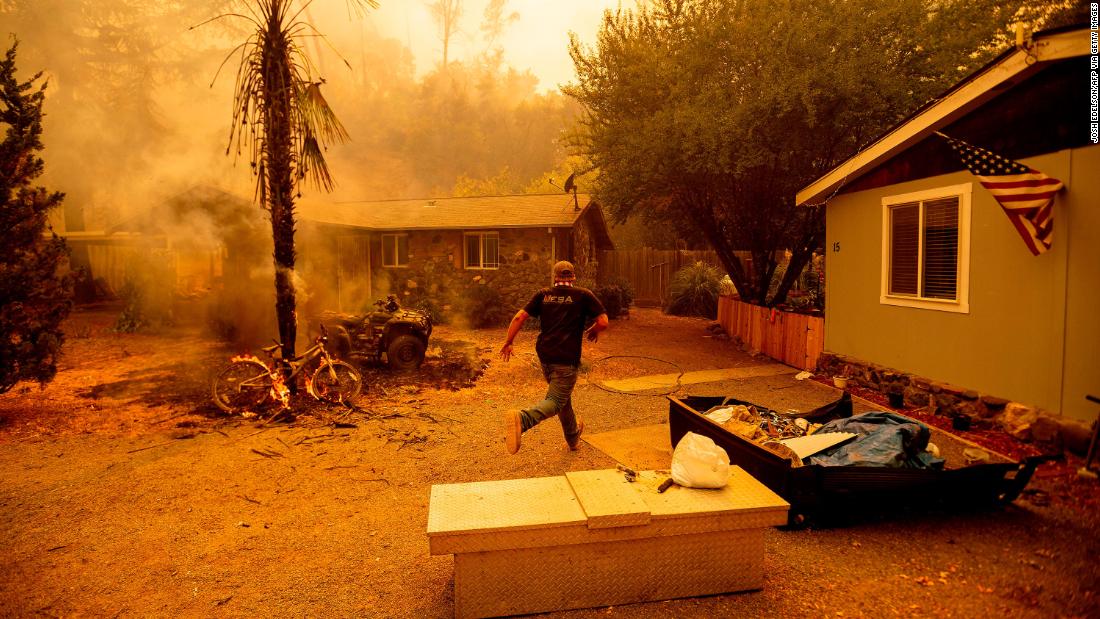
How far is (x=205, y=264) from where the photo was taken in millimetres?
17547

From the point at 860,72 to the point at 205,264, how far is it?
17776 mm

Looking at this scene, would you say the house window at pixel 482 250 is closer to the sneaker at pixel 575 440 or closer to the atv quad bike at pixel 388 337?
the atv quad bike at pixel 388 337

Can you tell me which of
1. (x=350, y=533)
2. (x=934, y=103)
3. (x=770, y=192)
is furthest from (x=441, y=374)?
(x=770, y=192)

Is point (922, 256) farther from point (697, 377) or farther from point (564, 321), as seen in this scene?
point (564, 321)

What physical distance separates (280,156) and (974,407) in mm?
9903

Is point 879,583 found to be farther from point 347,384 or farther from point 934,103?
point 347,384

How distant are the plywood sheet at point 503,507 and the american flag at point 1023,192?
18.5ft

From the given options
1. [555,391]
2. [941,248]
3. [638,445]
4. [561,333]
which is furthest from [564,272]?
[941,248]

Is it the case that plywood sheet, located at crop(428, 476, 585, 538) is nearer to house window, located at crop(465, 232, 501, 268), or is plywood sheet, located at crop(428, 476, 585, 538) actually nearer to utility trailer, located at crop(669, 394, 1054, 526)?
utility trailer, located at crop(669, 394, 1054, 526)

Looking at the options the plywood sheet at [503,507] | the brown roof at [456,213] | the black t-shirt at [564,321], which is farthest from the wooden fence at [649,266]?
the plywood sheet at [503,507]

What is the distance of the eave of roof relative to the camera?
19.4 feet

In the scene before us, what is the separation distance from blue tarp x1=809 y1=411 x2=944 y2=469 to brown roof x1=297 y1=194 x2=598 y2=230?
559 inches

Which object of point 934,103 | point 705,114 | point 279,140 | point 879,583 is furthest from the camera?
point 705,114

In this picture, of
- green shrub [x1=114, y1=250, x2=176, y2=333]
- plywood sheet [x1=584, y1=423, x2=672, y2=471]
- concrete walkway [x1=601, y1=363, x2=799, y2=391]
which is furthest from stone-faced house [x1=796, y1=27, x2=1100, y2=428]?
green shrub [x1=114, y1=250, x2=176, y2=333]
